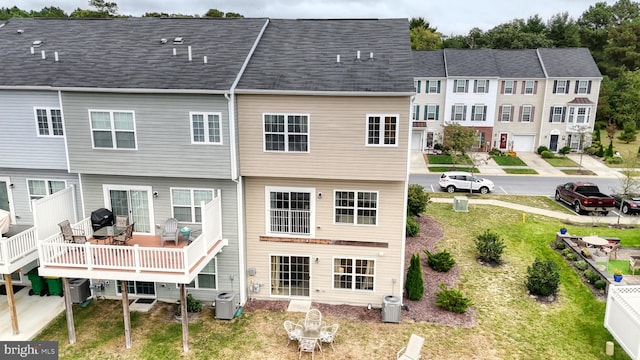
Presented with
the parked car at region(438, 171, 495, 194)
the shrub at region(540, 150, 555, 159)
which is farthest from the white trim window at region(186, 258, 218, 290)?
the shrub at region(540, 150, 555, 159)

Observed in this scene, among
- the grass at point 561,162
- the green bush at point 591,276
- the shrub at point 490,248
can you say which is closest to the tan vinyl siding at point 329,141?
the shrub at point 490,248

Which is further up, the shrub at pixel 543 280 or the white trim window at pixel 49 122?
the white trim window at pixel 49 122

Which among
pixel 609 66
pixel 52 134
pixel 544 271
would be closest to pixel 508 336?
pixel 544 271

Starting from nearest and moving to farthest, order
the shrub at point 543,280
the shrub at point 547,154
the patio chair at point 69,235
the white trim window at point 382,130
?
the patio chair at point 69,235 → the white trim window at point 382,130 → the shrub at point 543,280 → the shrub at point 547,154

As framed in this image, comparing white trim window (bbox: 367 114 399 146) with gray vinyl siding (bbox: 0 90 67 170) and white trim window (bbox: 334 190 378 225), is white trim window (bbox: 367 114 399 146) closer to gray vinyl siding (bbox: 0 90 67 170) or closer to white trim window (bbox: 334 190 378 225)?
white trim window (bbox: 334 190 378 225)

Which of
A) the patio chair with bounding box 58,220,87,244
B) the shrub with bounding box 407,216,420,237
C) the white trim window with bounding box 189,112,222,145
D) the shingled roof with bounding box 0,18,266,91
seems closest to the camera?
the patio chair with bounding box 58,220,87,244

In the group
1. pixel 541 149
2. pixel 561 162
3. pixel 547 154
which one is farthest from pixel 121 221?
pixel 541 149

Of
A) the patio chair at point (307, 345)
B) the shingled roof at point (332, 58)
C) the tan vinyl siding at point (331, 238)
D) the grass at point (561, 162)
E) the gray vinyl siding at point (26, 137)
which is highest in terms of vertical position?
the shingled roof at point (332, 58)

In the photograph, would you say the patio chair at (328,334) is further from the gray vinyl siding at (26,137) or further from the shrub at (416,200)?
the shrub at (416,200)
